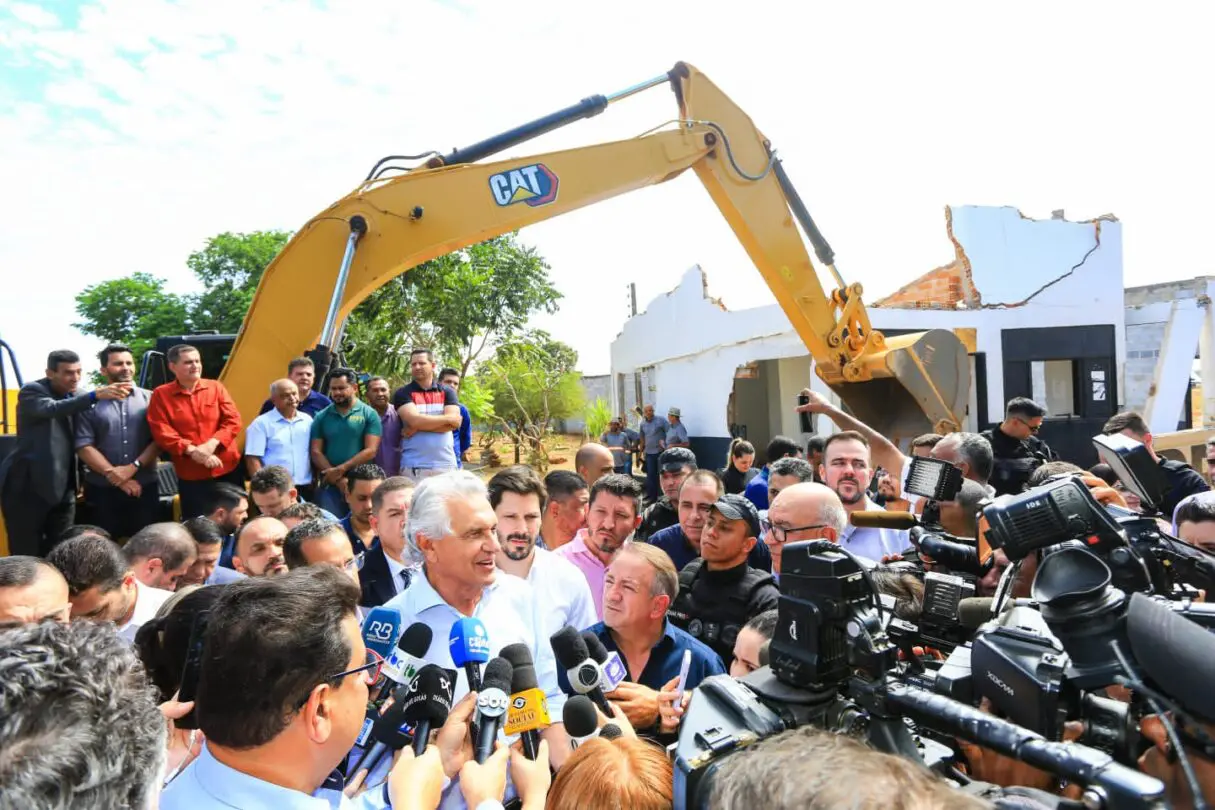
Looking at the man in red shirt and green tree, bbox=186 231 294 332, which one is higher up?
green tree, bbox=186 231 294 332

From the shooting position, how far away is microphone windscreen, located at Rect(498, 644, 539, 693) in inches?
76.9

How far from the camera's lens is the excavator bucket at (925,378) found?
22.6 ft

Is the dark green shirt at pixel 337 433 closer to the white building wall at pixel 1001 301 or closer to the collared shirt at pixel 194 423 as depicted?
the collared shirt at pixel 194 423

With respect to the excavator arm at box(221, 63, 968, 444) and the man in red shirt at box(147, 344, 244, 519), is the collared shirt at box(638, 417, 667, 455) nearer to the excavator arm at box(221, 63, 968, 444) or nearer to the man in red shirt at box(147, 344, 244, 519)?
the excavator arm at box(221, 63, 968, 444)

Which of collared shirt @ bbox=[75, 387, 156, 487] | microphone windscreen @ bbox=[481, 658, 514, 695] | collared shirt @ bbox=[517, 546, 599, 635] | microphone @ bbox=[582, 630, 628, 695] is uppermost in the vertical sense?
collared shirt @ bbox=[75, 387, 156, 487]

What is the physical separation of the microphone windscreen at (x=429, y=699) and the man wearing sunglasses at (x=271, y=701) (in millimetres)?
170

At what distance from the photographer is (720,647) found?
11.1ft

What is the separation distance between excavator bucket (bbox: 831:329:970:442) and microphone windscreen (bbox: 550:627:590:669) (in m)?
5.51

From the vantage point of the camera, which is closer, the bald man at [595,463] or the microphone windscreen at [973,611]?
the microphone windscreen at [973,611]

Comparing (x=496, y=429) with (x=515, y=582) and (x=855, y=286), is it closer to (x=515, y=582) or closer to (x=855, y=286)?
(x=855, y=286)

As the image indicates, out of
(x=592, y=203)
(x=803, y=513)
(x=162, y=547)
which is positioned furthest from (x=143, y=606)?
(x=592, y=203)

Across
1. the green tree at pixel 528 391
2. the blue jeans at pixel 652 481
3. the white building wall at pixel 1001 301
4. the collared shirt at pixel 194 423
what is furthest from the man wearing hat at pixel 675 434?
the collared shirt at pixel 194 423

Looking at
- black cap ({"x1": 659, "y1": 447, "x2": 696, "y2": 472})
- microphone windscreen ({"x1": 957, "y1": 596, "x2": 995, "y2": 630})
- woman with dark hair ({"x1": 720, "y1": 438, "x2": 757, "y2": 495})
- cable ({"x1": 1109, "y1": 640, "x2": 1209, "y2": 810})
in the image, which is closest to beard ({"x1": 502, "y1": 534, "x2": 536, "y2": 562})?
microphone windscreen ({"x1": 957, "y1": 596, "x2": 995, "y2": 630})

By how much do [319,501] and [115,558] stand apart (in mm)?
3001
